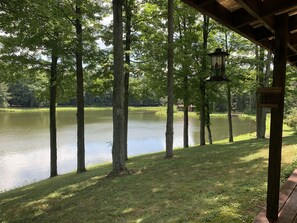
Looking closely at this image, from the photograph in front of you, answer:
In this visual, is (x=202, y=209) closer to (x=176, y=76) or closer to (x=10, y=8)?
(x=10, y=8)

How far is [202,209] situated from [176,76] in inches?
398

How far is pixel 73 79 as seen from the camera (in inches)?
466

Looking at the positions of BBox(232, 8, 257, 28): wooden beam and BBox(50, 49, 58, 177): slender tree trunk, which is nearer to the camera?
BBox(232, 8, 257, 28): wooden beam

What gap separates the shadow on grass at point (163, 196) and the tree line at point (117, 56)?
1550 millimetres

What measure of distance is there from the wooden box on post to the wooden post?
0.21 ft

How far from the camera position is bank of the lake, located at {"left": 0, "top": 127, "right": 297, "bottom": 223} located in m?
4.47

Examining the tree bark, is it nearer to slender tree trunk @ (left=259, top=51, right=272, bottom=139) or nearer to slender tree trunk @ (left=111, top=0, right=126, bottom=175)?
slender tree trunk @ (left=259, top=51, right=272, bottom=139)

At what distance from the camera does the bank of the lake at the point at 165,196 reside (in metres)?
4.47

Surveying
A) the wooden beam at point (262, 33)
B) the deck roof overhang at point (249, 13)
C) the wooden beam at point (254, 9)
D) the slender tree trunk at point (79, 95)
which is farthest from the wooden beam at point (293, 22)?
the slender tree trunk at point (79, 95)

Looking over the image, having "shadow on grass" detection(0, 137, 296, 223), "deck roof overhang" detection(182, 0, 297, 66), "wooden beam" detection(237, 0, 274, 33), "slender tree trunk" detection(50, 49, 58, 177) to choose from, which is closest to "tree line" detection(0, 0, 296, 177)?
"slender tree trunk" detection(50, 49, 58, 177)

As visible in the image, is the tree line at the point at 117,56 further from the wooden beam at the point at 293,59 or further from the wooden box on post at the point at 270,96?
the wooden box on post at the point at 270,96

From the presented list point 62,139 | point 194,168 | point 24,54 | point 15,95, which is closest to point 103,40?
point 24,54

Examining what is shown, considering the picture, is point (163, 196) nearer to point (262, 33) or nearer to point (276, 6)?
point (262, 33)

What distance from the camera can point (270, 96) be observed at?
3.43 metres
